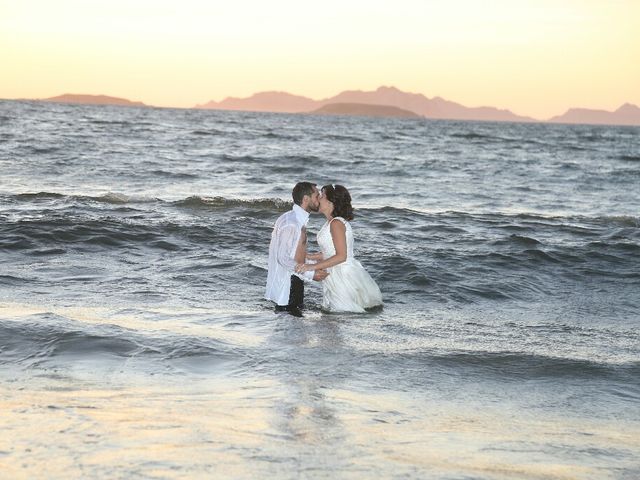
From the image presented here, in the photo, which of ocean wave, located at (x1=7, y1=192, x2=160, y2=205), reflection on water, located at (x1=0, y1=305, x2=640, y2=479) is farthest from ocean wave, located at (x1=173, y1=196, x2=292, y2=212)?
reflection on water, located at (x1=0, y1=305, x2=640, y2=479)

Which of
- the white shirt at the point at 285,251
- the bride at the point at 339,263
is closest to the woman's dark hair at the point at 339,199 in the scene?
the bride at the point at 339,263

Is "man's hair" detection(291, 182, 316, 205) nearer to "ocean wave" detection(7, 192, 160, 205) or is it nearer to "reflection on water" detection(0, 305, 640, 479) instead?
"reflection on water" detection(0, 305, 640, 479)

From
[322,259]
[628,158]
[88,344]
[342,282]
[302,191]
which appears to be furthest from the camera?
[628,158]

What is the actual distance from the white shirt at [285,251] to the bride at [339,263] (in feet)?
0.47

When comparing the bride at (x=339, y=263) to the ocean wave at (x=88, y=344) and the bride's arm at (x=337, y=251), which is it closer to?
the bride's arm at (x=337, y=251)

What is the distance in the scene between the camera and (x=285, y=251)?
9211 millimetres

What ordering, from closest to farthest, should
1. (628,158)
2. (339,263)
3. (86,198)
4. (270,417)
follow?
(270,417) → (339,263) → (86,198) → (628,158)

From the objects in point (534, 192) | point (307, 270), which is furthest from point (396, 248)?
point (534, 192)

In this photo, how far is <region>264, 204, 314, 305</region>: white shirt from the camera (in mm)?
9172

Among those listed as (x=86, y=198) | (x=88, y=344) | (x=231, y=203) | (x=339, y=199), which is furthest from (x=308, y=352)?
(x=86, y=198)

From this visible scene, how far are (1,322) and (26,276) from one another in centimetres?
319

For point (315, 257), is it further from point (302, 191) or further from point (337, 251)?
point (302, 191)

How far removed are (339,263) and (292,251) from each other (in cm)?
55

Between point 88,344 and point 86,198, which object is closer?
point 88,344
